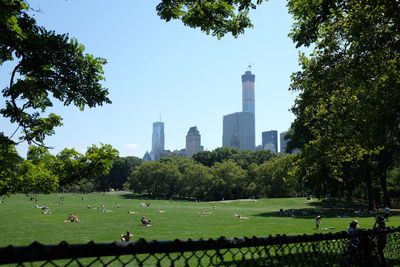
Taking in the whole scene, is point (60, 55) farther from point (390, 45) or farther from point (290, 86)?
point (290, 86)

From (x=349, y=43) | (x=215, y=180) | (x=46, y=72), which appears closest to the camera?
(x=46, y=72)

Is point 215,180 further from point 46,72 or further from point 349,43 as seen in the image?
point 46,72

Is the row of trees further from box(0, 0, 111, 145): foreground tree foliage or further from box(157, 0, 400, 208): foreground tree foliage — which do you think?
box(0, 0, 111, 145): foreground tree foliage

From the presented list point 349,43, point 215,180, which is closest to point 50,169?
point 349,43

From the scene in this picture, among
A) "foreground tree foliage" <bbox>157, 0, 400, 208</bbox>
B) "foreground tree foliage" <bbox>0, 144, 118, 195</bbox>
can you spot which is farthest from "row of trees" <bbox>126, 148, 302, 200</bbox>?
"foreground tree foliage" <bbox>0, 144, 118, 195</bbox>

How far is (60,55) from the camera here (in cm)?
819

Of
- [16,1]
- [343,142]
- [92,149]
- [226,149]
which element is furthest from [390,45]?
[226,149]

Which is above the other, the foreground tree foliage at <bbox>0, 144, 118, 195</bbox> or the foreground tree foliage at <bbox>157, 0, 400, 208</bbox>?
the foreground tree foliage at <bbox>157, 0, 400, 208</bbox>

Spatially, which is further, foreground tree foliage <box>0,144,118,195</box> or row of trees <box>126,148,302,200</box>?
row of trees <box>126,148,302,200</box>

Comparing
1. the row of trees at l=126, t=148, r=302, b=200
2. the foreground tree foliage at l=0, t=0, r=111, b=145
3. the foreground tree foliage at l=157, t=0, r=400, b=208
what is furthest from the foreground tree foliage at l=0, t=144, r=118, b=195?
the row of trees at l=126, t=148, r=302, b=200

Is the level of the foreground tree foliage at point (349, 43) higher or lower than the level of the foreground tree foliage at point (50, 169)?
higher

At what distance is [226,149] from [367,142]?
12149 cm

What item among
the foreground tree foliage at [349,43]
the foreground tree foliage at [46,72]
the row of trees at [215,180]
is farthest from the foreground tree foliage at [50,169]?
the row of trees at [215,180]

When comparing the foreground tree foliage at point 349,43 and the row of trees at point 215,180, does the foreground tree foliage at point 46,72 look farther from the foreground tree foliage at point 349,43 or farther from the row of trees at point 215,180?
the row of trees at point 215,180
